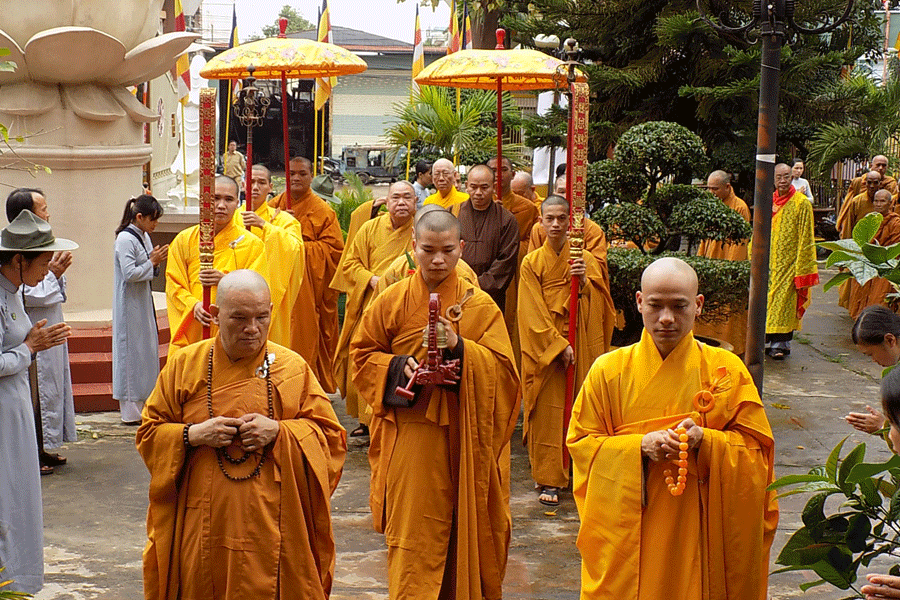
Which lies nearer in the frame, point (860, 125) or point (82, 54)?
point (82, 54)

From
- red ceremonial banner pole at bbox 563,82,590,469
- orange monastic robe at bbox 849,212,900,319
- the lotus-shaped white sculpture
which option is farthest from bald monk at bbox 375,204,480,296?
orange monastic robe at bbox 849,212,900,319

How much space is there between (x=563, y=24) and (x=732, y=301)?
17.7ft

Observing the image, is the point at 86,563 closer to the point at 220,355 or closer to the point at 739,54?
the point at 220,355

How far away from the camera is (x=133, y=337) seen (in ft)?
26.5

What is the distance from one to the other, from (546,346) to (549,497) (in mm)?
917

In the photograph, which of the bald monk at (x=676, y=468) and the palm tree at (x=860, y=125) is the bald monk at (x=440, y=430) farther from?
the palm tree at (x=860, y=125)

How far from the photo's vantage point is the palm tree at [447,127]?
13.6 meters

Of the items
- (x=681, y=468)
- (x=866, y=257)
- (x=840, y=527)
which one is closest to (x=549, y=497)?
(x=681, y=468)

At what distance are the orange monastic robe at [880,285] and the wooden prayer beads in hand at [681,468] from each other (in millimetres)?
8480

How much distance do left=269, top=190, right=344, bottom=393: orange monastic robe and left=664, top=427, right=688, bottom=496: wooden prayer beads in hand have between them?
5.43m

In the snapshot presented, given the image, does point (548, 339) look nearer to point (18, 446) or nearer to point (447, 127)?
point (18, 446)

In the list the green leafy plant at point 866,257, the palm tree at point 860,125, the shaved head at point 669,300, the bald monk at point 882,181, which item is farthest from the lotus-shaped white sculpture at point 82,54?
the bald monk at point 882,181

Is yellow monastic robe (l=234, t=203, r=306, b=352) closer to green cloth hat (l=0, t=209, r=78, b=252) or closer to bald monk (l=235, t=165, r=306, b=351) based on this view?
bald monk (l=235, t=165, r=306, b=351)

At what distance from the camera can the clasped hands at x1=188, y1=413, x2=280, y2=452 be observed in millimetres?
3760
